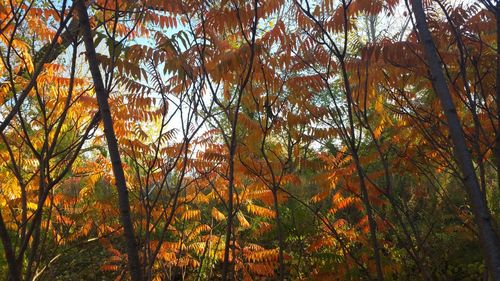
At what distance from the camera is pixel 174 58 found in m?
2.52

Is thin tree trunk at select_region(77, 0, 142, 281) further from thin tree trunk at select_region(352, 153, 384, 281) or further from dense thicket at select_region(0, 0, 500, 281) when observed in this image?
thin tree trunk at select_region(352, 153, 384, 281)

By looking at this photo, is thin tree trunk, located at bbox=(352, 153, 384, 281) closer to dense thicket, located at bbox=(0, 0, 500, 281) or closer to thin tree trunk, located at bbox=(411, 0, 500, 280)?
dense thicket, located at bbox=(0, 0, 500, 281)

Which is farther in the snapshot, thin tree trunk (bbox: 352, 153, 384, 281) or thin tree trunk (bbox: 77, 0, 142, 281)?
thin tree trunk (bbox: 352, 153, 384, 281)

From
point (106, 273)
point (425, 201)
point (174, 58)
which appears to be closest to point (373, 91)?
point (174, 58)

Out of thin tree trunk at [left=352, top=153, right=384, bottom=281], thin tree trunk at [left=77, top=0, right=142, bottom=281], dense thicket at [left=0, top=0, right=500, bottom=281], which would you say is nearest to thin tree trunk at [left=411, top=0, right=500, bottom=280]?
dense thicket at [left=0, top=0, right=500, bottom=281]

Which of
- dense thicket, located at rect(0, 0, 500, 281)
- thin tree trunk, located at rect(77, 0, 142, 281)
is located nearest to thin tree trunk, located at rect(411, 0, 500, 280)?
dense thicket, located at rect(0, 0, 500, 281)

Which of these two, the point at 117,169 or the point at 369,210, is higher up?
the point at 117,169

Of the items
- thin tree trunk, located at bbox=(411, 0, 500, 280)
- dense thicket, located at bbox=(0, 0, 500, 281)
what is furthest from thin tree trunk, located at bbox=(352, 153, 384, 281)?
thin tree trunk, located at bbox=(411, 0, 500, 280)

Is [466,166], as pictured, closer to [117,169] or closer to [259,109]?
[117,169]

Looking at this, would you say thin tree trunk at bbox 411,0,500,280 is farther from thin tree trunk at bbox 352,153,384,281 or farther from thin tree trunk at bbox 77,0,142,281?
thin tree trunk at bbox 77,0,142,281

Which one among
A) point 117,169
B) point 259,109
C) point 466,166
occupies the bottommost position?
point 466,166

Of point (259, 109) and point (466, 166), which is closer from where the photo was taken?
point (466, 166)

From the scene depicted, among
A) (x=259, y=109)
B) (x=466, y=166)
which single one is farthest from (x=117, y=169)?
(x=259, y=109)

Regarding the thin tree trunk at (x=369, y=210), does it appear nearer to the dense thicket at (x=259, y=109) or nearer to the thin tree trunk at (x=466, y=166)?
the dense thicket at (x=259, y=109)
